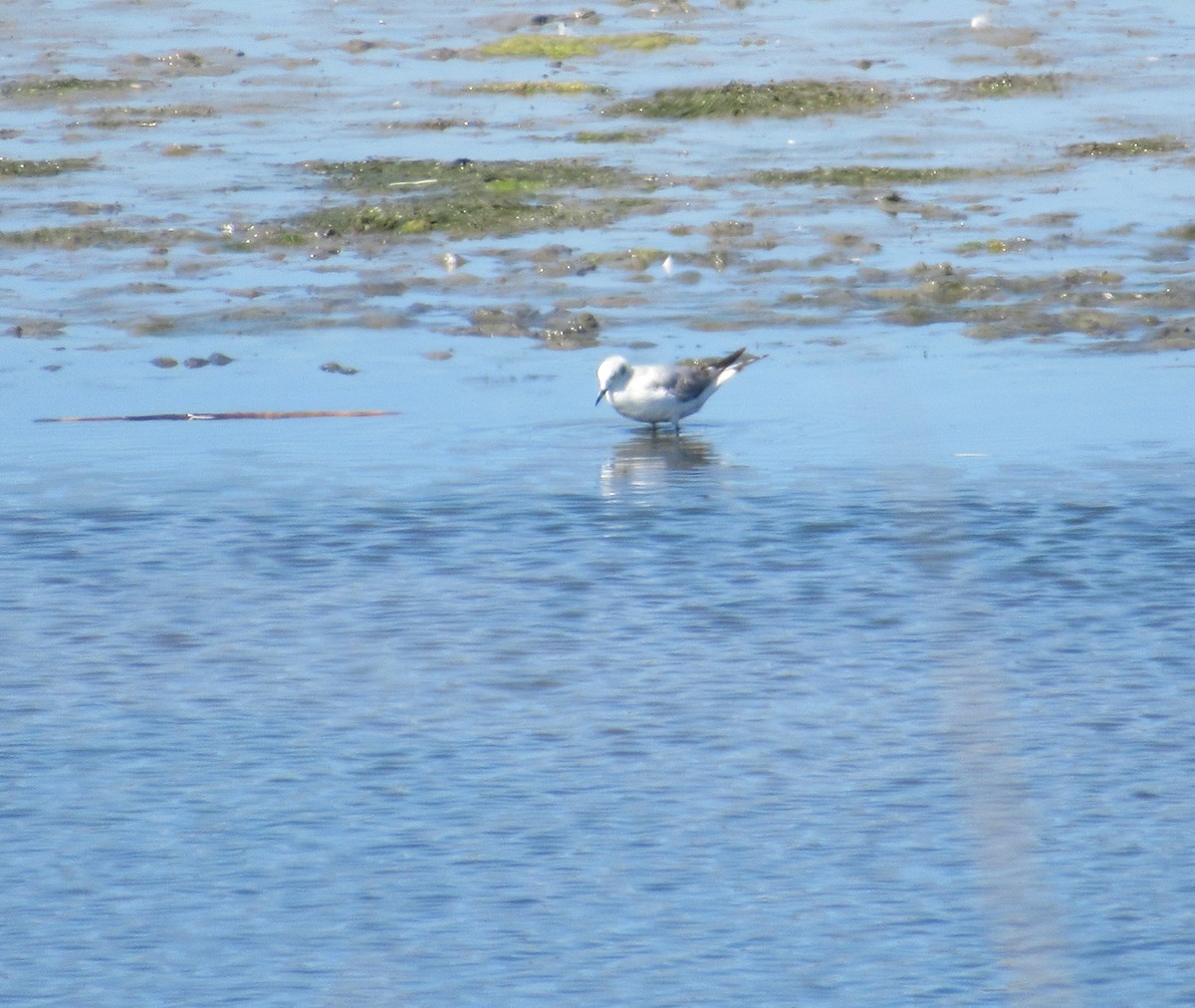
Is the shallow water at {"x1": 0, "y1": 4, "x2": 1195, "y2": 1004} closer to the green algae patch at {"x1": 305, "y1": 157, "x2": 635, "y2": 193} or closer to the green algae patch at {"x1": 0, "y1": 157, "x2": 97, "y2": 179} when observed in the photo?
the green algae patch at {"x1": 305, "y1": 157, "x2": 635, "y2": 193}

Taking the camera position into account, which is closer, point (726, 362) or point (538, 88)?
point (726, 362)

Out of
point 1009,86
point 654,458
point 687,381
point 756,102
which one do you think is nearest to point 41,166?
point 756,102

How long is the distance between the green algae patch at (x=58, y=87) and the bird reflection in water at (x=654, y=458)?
10897 mm

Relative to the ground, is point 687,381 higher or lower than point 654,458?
higher

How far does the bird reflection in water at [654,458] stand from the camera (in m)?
10.2

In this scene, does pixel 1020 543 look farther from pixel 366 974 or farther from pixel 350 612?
pixel 366 974

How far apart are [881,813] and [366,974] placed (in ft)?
4.97

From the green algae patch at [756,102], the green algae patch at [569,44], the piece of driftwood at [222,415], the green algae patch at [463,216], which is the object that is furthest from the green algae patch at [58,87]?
the piece of driftwood at [222,415]

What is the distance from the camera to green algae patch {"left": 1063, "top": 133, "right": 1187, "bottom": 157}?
17.3 metres

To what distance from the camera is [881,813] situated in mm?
6488

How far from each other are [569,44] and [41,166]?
6841mm

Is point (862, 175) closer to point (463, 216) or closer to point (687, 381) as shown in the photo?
point (463, 216)

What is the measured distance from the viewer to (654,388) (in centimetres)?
1076

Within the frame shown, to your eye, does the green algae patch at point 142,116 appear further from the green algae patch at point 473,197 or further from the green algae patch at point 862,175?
the green algae patch at point 862,175
